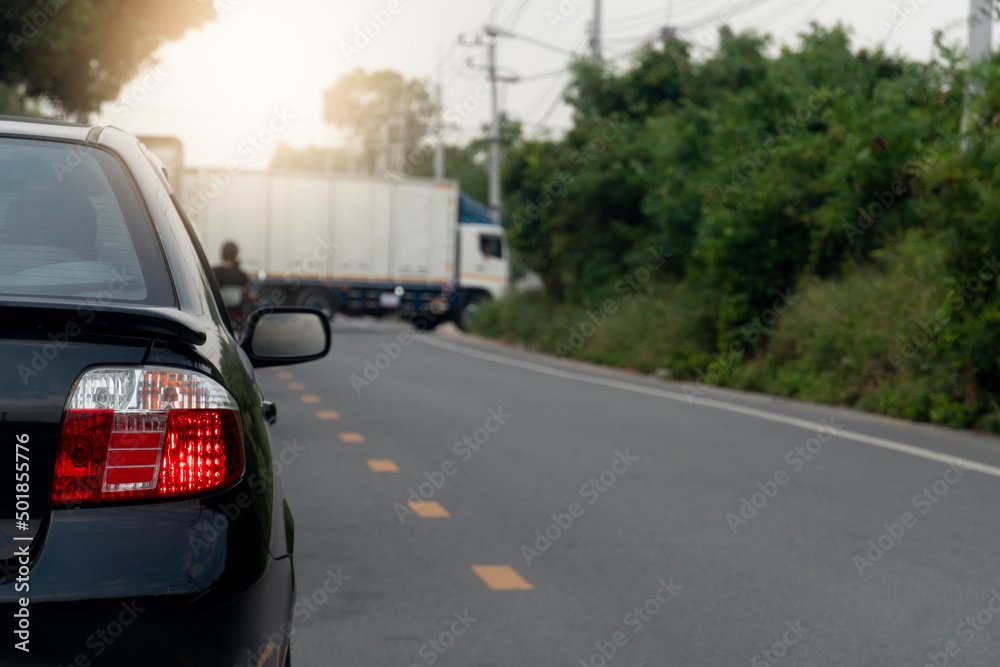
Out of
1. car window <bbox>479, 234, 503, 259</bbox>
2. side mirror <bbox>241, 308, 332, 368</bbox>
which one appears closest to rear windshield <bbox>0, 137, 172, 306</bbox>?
side mirror <bbox>241, 308, 332, 368</bbox>

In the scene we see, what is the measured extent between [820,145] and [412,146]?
171 feet

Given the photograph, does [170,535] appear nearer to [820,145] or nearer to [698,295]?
[820,145]

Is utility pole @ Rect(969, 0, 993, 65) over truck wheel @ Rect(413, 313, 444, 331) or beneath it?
over

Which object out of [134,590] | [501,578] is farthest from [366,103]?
[134,590]

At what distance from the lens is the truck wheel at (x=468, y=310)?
106 ft

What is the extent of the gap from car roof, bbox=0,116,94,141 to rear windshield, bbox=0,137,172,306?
4 centimetres

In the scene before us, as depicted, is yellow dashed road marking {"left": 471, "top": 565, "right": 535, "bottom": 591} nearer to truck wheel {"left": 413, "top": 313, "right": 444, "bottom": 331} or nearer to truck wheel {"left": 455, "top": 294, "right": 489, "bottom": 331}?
truck wheel {"left": 455, "top": 294, "right": 489, "bottom": 331}

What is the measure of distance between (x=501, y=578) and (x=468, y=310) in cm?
2733

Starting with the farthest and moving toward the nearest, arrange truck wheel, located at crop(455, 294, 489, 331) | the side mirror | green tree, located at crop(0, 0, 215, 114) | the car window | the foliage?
the car window
truck wheel, located at crop(455, 294, 489, 331)
green tree, located at crop(0, 0, 215, 114)
the foliage
the side mirror

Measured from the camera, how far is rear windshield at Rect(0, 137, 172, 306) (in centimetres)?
243

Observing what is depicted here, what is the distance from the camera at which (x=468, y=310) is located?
32.7 m

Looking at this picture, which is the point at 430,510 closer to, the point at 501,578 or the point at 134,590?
the point at 501,578

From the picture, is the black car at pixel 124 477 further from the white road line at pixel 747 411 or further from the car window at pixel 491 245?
the car window at pixel 491 245

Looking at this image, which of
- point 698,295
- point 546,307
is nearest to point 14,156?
point 698,295
